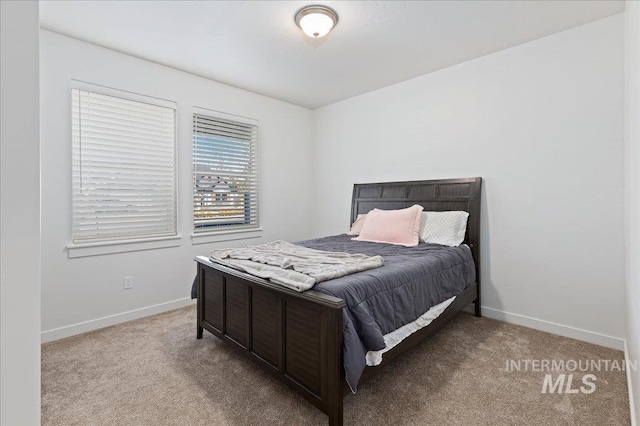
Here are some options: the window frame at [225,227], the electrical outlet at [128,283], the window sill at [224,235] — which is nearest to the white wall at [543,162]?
the window frame at [225,227]

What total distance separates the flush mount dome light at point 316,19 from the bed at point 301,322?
6.02 feet

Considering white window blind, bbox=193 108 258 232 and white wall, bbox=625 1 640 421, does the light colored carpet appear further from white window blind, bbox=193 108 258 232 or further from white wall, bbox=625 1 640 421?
white window blind, bbox=193 108 258 232

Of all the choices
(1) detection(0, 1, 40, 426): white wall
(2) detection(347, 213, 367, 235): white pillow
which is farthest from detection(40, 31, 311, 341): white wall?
(1) detection(0, 1, 40, 426): white wall

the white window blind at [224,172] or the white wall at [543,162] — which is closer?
the white wall at [543,162]

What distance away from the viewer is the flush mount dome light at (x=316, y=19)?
→ 2285mm

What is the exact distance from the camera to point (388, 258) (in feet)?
7.94

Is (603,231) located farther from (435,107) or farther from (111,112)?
(111,112)

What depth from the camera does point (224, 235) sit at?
379 centimetres

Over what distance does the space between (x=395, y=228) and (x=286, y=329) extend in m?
1.71

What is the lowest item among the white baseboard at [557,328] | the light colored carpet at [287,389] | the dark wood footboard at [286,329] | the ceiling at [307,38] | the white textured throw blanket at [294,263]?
the light colored carpet at [287,389]

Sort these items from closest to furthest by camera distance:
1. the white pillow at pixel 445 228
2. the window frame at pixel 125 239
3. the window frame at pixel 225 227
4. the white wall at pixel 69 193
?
the white wall at pixel 69 193 < the window frame at pixel 125 239 < the white pillow at pixel 445 228 < the window frame at pixel 225 227

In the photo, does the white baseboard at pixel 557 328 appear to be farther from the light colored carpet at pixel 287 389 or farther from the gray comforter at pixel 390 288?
the gray comforter at pixel 390 288

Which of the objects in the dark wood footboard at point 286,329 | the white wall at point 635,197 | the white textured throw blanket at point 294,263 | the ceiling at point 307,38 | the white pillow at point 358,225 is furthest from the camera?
the white pillow at point 358,225

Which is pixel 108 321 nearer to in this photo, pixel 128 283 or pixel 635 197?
pixel 128 283
